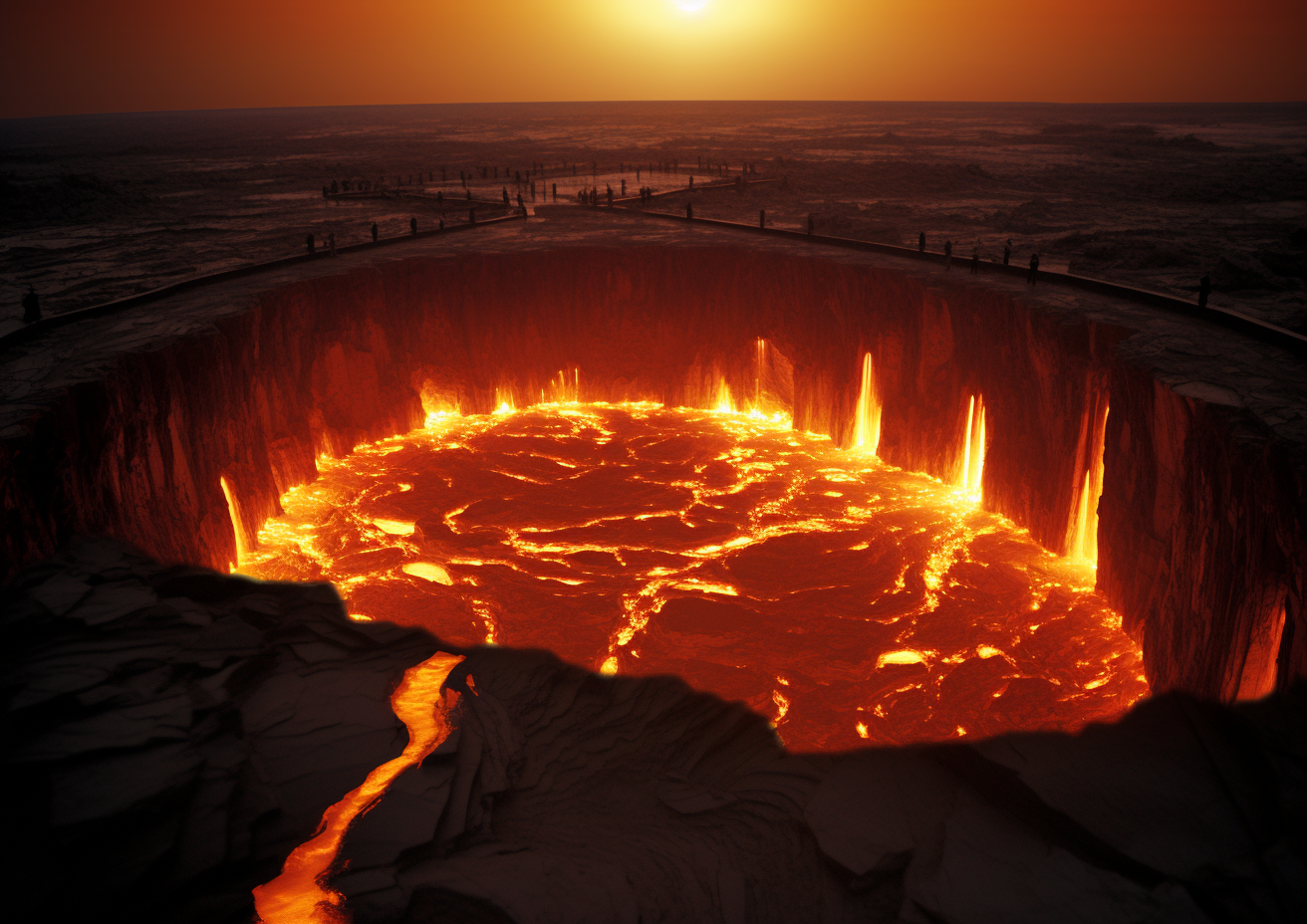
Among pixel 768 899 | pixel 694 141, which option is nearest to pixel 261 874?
pixel 768 899

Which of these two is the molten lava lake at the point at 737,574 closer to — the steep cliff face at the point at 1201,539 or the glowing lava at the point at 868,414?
the glowing lava at the point at 868,414

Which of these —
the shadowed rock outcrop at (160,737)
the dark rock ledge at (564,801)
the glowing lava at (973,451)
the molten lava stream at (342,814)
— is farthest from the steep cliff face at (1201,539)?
the shadowed rock outcrop at (160,737)

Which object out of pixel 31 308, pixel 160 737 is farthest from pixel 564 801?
pixel 31 308

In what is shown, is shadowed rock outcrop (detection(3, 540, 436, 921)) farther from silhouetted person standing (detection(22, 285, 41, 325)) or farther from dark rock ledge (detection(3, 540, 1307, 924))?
silhouetted person standing (detection(22, 285, 41, 325))

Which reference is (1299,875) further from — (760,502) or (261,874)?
(760,502)

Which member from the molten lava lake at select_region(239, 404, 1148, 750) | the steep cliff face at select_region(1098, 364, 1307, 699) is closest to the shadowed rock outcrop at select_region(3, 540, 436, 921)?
the molten lava lake at select_region(239, 404, 1148, 750)
